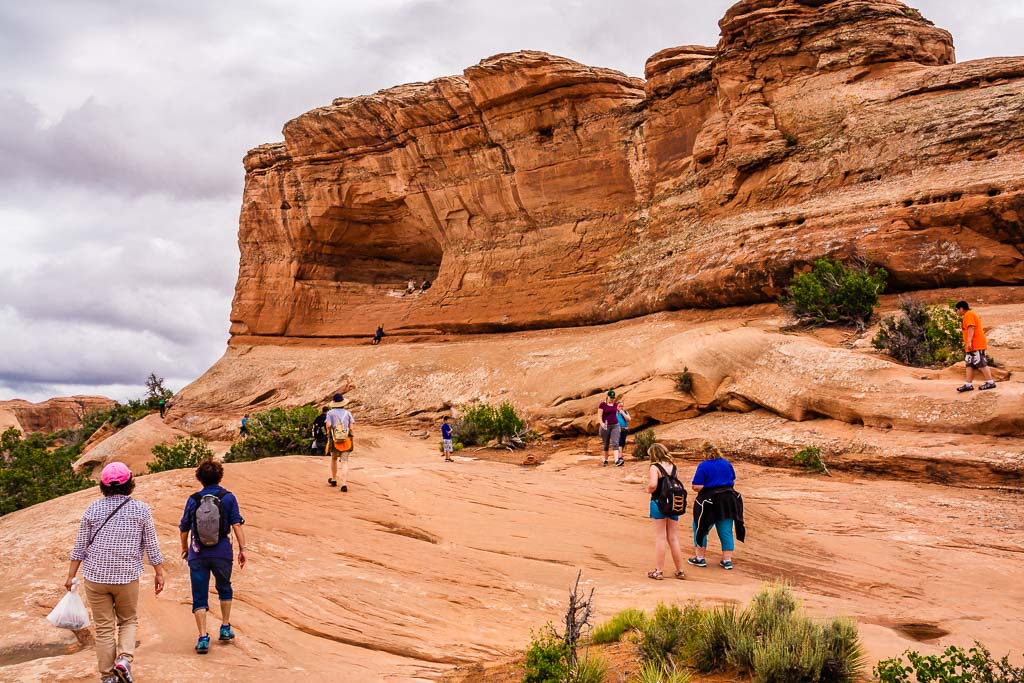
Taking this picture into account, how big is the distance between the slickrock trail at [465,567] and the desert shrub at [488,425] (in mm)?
7852

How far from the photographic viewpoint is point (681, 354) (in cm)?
1819

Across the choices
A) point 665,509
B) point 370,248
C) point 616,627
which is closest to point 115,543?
point 616,627

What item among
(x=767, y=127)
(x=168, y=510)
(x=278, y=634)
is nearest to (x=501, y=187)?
(x=767, y=127)

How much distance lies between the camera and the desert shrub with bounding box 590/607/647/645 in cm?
606

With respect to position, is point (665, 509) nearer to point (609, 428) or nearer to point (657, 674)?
point (657, 674)

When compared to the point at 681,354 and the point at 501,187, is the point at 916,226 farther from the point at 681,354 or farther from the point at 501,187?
the point at 501,187

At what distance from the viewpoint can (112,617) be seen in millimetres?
5359

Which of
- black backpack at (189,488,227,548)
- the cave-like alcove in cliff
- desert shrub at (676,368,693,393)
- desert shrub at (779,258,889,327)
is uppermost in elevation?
the cave-like alcove in cliff

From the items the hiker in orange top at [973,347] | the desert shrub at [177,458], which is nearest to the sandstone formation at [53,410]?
the desert shrub at [177,458]

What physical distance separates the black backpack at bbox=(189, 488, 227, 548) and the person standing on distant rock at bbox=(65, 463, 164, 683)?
44cm

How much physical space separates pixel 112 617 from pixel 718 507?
651cm

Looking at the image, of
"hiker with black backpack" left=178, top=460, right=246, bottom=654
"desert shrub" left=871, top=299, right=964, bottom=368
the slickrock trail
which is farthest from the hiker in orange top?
"hiker with black backpack" left=178, top=460, right=246, bottom=654

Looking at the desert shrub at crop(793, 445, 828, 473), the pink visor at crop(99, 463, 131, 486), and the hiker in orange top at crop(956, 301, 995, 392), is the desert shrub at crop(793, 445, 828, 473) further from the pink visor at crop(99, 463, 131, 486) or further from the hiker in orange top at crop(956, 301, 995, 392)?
the pink visor at crop(99, 463, 131, 486)

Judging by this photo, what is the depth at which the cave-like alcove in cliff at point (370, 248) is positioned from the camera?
38844 mm
